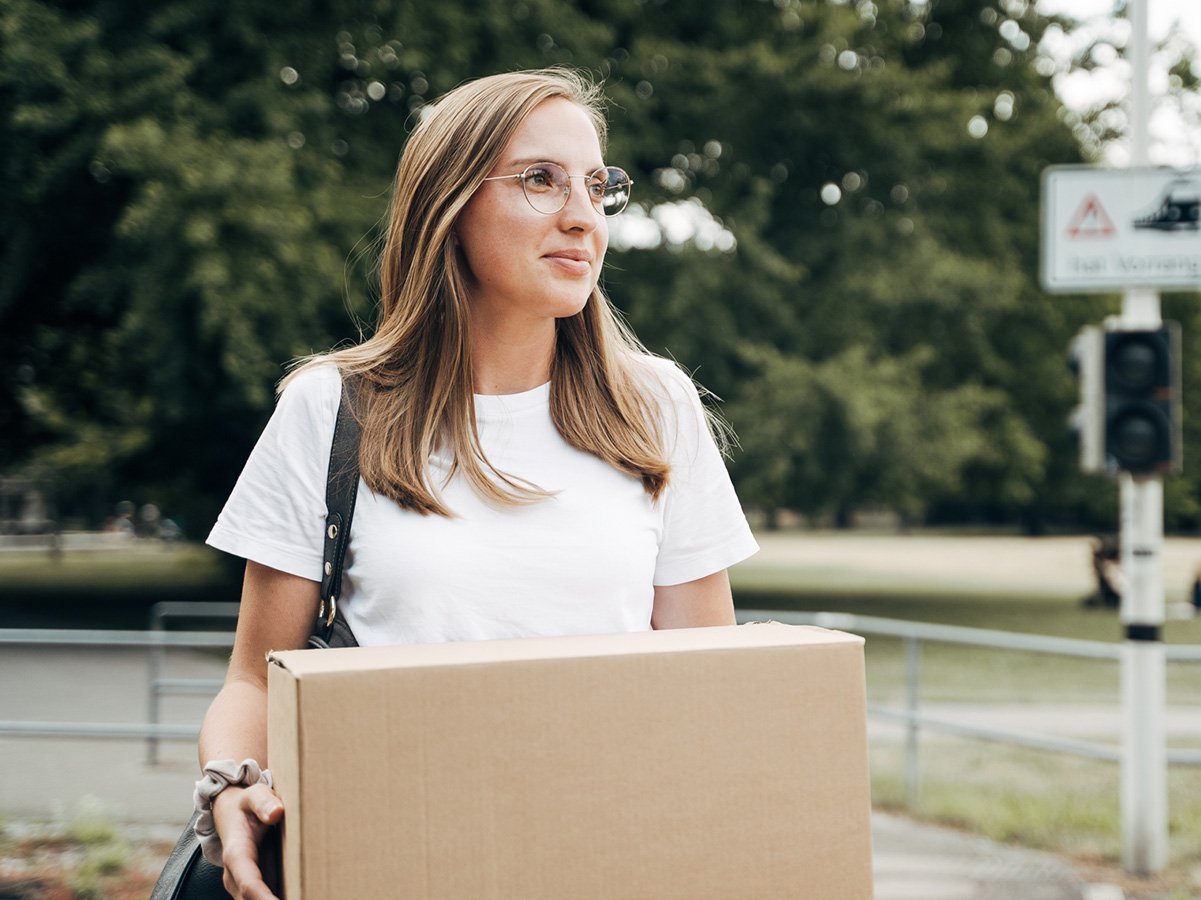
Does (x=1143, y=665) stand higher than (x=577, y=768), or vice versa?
(x=577, y=768)

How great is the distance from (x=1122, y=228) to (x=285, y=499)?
545cm

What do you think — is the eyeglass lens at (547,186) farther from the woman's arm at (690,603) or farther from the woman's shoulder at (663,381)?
the woman's arm at (690,603)

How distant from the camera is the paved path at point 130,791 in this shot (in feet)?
18.7

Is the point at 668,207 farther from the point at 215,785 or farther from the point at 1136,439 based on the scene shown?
the point at 215,785

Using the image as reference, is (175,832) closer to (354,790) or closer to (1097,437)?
(1097,437)

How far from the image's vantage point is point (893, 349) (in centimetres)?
1788

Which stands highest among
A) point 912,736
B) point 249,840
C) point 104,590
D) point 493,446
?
point 493,446

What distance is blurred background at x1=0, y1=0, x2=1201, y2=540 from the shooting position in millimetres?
10992

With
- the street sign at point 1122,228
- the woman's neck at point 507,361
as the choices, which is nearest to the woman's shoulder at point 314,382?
the woman's neck at point 507,361

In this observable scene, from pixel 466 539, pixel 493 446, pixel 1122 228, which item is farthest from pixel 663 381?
pixel 1122 228

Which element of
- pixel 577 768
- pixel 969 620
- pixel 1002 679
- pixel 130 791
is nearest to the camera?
pixel 577 768

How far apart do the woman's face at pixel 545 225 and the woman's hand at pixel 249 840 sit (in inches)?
28.9

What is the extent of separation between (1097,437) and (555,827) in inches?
215

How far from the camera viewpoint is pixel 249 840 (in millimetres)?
1391
